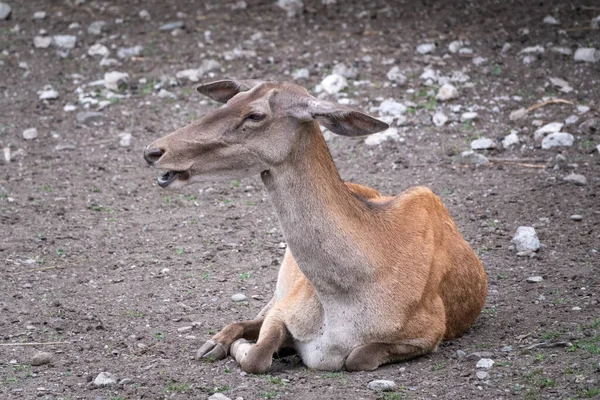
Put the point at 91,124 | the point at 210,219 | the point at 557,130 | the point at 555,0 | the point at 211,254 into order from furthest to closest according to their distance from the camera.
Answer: the point at 555,0
the point at 91,124
the point at 557,130
the point at 210,219
the point at 211,254

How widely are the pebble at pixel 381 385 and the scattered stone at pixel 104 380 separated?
138cm

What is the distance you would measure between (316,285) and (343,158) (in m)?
4.07

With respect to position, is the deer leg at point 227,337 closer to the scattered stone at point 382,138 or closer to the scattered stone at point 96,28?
the scattered stone at point 382,138

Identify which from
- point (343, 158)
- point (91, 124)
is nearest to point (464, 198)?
point (343, 158)

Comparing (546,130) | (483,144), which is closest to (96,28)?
(483,144)

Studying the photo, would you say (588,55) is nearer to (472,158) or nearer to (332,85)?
(472,158)

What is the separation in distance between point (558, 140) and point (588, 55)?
6.22 feet

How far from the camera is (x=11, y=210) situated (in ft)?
28.1

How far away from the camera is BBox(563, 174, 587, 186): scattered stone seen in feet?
Result: 28.5

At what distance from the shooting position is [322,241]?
5629mm

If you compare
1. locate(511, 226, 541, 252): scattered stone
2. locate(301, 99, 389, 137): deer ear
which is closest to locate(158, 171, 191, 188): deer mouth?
locate(301, 99, 389, 137): deer ear

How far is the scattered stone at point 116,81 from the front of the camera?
1115 centimetres

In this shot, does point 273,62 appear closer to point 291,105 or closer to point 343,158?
point 343,158

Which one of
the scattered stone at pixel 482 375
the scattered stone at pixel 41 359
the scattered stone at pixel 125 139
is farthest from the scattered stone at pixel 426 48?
the scattered stone at pixel 41 359
